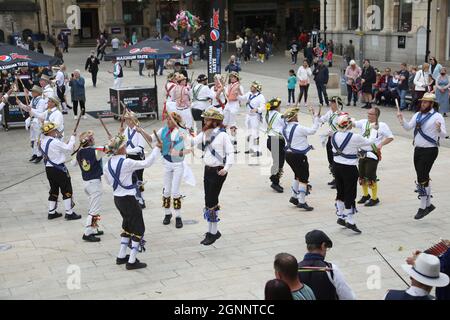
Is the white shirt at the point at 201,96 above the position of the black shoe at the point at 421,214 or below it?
above

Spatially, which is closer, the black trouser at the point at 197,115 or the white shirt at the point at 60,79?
the black trouser at the point at 197,115

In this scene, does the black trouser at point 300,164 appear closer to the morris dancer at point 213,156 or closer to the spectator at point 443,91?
the morris dancer at point 213,156

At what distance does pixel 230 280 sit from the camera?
8109 millimetres

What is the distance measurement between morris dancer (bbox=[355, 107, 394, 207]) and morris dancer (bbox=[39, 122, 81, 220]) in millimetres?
5000

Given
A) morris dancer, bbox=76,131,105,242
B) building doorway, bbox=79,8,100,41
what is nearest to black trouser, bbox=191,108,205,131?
morris dancer, bbox=76,131,105,242

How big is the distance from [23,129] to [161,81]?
11578 mm

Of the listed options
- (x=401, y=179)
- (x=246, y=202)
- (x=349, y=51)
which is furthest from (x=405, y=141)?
(x=349, y=51)

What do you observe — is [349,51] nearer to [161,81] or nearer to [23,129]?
[161,81]

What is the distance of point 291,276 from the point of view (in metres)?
4.89

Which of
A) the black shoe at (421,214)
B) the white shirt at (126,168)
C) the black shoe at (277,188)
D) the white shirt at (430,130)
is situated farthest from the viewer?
the black shoe at (277,188)

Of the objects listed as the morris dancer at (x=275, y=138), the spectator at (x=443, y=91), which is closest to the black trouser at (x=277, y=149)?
the morris dancer at (x=275, y=138)

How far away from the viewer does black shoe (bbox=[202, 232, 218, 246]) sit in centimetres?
952

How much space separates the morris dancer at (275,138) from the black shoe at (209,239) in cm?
315

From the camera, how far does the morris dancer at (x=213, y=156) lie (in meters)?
9.25
